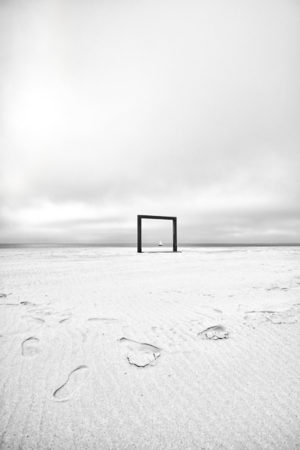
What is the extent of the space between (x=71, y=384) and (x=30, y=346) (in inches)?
32.5

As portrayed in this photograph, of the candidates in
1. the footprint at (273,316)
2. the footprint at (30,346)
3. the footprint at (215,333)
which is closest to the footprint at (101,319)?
the footprint at (30,346)

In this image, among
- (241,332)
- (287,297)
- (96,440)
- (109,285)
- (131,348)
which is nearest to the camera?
(96,440)

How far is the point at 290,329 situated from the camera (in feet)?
8.27

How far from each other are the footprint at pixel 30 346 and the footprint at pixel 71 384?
1.82ft

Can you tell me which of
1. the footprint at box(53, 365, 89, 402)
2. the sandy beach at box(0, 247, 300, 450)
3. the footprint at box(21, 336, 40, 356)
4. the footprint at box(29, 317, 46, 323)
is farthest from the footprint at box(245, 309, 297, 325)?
the footprint at box(29, 317, 46, 323)

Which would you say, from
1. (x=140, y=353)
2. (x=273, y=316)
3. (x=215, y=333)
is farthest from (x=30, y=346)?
(x=273, y=316)

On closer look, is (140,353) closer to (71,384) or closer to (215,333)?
(71,384)

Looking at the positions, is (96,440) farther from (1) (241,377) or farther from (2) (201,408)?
(1) (241,377)

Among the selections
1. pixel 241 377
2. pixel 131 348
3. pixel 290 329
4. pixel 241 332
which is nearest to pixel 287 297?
pixel 290 329

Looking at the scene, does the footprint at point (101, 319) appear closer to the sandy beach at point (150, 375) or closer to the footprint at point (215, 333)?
the sandy beach at point (150, 375)

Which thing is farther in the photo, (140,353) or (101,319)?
(101,319)

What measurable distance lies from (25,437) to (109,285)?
353cm

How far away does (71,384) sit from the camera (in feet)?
5.47

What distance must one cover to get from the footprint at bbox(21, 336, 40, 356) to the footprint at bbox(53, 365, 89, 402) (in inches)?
21.8
